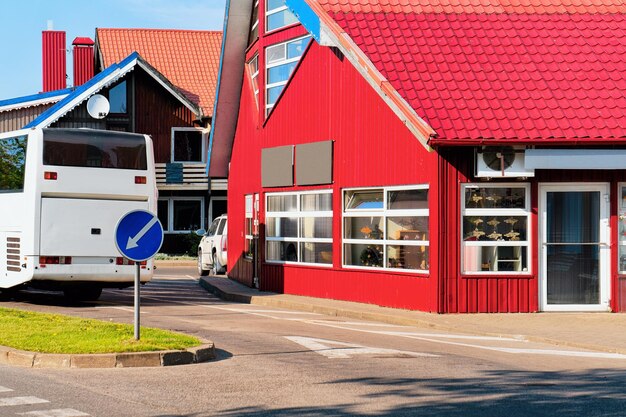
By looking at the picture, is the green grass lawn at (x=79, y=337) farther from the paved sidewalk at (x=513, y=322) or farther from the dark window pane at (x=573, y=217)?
the dark window pane at (x=573, y=217)

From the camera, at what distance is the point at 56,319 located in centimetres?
1723

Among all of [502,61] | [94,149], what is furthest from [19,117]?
[502,61]

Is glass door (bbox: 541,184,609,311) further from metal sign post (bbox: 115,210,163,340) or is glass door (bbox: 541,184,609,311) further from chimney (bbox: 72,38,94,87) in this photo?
chimney (bbox: 72,38,94,87)

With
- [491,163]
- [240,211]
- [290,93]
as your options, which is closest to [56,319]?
[491,163]

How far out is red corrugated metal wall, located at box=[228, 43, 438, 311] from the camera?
805 inches

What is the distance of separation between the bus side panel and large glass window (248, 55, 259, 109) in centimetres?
740

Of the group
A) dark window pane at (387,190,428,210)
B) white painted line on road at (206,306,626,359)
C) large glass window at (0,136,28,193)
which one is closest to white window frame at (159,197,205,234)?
large glass window at (0,136,28,193)

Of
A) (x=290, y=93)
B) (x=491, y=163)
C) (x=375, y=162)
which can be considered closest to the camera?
(x=491, y=163)

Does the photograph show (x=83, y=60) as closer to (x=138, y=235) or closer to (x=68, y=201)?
(x=68, y=201)

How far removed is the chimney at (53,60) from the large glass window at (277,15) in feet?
103

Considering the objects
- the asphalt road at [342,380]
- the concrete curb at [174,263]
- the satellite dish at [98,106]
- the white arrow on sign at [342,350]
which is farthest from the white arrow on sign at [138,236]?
the satellite dish at [98,106]

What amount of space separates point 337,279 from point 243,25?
9683 millimetres

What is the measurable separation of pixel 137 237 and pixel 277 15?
14236 millimetres

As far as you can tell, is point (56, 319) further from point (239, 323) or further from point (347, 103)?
point (347, 103)
